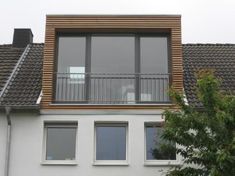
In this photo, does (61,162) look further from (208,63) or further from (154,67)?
(208,63)

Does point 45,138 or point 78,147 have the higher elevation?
point 45,138

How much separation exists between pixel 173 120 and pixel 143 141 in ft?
10.8

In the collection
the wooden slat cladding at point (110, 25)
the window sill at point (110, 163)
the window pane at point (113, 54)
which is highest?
the wooden slat cladding at point (110, 25)

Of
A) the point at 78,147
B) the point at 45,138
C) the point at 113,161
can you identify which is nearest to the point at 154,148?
the point at 113,161

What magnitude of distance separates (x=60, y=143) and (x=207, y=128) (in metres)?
5.51

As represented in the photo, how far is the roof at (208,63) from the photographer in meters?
20.6

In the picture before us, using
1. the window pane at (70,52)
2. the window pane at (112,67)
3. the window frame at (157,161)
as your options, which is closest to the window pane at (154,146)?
the window frame at (157,161)

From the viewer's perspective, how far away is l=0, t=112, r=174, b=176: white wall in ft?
60.8

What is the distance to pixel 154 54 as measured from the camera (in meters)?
20.2

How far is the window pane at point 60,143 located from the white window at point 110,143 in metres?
0.79

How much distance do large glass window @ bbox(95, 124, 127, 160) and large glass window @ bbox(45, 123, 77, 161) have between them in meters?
0.80

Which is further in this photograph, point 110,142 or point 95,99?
point 95,99

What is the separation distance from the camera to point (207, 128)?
15.7m

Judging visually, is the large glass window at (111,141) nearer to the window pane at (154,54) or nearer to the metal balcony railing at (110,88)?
the metal balcony railing at (110,88)
